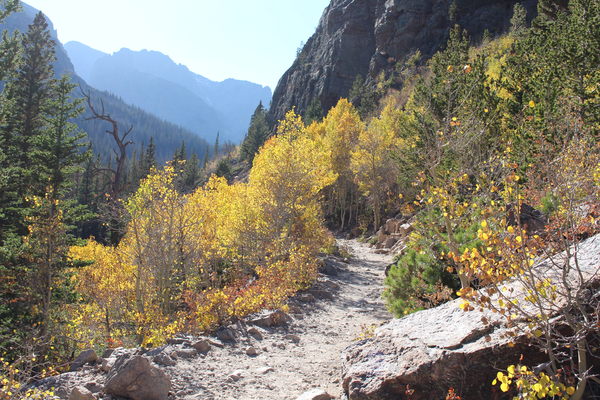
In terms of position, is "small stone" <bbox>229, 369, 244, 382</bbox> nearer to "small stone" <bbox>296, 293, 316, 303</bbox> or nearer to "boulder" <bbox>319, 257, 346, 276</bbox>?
"small stone" <bbox>296, 293, 316, 303</bbox>

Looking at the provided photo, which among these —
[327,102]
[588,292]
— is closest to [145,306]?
[588,292]

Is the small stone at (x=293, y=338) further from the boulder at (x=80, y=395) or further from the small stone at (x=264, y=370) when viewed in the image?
the boulder at (x=80, y=395)

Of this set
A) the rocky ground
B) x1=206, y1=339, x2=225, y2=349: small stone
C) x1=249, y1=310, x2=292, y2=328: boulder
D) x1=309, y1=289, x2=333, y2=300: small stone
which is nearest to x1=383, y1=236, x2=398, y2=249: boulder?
x1=309, y1=289, x2=333, y2=300: small stone

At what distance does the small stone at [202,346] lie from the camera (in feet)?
23.0

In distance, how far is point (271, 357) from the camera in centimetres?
723

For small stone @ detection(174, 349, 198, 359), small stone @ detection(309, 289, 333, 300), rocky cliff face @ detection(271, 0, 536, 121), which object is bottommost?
small stone @ detection(309, 289, 333, 300)

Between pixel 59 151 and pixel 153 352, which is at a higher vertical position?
pixel 59 151

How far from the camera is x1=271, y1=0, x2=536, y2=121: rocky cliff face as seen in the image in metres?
49.7

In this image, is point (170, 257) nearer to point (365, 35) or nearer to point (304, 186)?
point (304, 186)

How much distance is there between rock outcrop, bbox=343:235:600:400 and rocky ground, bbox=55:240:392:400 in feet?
3.32

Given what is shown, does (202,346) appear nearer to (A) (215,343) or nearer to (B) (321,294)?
(A) (215,343)

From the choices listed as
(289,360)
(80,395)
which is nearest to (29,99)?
(289,360)

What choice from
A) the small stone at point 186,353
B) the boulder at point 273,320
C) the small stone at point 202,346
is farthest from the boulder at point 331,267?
the small stone at point 186,353

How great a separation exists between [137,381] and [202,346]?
2350 mm
